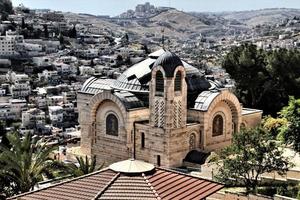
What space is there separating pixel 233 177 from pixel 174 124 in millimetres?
5769

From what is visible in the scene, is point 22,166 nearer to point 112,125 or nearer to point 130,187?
→ point 130,187

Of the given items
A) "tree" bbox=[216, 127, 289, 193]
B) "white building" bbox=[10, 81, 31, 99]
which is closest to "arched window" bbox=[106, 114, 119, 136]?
"tree" bbox=[216, 127, 289, 193]

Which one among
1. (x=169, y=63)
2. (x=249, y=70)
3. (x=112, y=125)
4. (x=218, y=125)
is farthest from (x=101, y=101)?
(x=249, y=70)

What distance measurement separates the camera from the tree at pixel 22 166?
22.6m

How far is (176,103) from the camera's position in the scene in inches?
1134

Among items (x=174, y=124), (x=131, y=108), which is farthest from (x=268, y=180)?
(x=131, y=108)

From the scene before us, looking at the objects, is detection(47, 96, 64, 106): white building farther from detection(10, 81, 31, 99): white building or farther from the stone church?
the stone church

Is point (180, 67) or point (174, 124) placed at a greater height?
point (180, 67)

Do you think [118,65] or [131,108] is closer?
[131,108]

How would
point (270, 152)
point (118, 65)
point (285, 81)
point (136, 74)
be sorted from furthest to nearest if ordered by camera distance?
point (118, 65) → point (285, 81) → point (136, 74) → point (270, 152)

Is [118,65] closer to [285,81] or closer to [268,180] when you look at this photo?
[285,81]

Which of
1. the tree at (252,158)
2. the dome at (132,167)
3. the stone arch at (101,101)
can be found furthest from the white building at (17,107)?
the dome at (132,167)

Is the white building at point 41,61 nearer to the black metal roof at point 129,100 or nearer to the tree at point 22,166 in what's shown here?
the black metal roof at point 129,100

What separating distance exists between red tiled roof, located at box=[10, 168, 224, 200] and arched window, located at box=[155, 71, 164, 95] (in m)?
11.0
